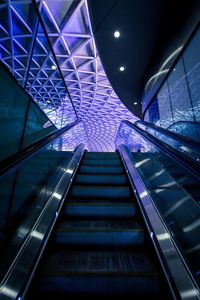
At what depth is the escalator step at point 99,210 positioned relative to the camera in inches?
118

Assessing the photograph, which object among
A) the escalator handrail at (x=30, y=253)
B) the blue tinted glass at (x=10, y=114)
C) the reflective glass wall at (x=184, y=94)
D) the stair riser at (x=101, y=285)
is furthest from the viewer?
the reflective glass wall at (x=184, y=94)

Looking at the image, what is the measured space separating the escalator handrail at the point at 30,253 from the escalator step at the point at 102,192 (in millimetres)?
387

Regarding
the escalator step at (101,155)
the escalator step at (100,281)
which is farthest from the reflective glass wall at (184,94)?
the escalator step at (100,281)

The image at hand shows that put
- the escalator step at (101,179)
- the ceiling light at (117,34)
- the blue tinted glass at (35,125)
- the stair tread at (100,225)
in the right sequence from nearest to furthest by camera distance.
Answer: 1. the stair tread at (100,225)
2. the blue tinted glass at (35,125)
3. the escalator step at (101,179)
4. the ceiling light at (117,34)

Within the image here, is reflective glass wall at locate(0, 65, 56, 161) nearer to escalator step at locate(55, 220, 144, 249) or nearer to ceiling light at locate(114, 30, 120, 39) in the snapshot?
escalator step at locate(55, 220, 144, 249)

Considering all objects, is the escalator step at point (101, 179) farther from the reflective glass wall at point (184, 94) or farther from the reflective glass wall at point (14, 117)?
the reflective glass wall at point (184, 94)

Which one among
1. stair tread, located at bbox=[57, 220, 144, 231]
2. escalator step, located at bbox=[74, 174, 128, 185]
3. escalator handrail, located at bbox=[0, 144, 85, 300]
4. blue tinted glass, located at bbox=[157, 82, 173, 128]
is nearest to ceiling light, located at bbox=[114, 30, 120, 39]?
blue tinted glass, located at bbox=[157, 82, 173, 128]

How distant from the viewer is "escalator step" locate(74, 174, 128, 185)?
159 inches

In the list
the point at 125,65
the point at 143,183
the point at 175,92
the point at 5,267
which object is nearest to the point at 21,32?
the point at 125,65

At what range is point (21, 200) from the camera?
2.36 m

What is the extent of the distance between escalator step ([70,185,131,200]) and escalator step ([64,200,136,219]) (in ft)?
1.57

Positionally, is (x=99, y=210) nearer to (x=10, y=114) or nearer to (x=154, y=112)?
(x=10, y=114)


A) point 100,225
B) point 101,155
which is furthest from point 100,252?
point 101,155

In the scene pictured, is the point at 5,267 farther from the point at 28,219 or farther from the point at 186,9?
the point at 186,9
